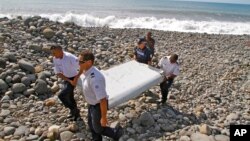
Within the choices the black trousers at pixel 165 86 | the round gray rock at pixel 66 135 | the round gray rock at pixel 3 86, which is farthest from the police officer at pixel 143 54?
the round gray rock at pixel 3 86

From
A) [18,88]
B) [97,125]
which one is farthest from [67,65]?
[18,88]

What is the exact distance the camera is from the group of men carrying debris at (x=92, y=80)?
5148 mm

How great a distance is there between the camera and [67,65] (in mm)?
6746

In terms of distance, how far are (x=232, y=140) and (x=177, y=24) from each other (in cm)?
3098

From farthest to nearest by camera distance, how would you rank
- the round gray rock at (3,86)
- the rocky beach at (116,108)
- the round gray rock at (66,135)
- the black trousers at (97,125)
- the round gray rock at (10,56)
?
the round gray rock at (10,56) < the round gray rock at (3,86) < the rocky beach at (116,108) < the round gray rock at (66,135) < the black trousers at (97,125)

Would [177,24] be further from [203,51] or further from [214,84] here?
[214,84]

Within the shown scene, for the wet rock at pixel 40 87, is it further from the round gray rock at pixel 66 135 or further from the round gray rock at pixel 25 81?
the round gray rock at pixel 66 135

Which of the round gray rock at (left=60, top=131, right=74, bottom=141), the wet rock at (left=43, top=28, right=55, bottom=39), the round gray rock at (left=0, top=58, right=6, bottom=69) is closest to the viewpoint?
the round gray rock at (left=60, top=131, right=74, bottom=141)

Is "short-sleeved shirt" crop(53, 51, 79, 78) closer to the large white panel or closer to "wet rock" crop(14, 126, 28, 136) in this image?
the large white panel

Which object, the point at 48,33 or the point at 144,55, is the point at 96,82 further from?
the point at 48,33

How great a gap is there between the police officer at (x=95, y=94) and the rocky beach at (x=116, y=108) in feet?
2.91

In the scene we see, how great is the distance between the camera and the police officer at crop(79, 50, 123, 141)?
5.12 meters

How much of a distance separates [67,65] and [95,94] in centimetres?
176

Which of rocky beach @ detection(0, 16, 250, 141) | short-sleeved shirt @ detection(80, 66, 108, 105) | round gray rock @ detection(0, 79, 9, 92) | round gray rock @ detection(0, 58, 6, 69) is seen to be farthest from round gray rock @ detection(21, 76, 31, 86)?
short-sleeved shirt @ detection(80, 66, 108, 105)
